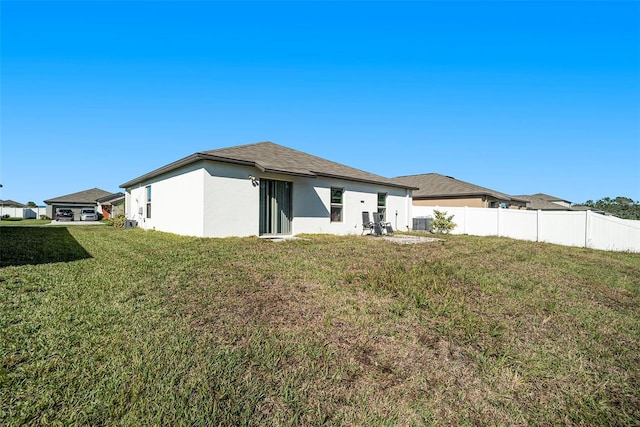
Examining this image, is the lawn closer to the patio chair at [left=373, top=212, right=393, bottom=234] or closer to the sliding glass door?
the sliding glass door

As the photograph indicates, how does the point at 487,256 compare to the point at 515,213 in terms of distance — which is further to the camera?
the point at 515,213

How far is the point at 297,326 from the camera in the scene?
Answer: 3.45 metres

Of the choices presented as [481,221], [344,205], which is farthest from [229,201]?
[481,221]

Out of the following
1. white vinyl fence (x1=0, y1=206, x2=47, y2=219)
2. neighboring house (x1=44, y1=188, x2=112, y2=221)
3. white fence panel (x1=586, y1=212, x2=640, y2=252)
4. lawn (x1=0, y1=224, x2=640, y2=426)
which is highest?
neighboring house (x1=44, y1=188, x2=112, y2=221)

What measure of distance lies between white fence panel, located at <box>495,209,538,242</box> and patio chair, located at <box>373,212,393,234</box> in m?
6.20

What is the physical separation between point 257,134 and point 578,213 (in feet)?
53.1

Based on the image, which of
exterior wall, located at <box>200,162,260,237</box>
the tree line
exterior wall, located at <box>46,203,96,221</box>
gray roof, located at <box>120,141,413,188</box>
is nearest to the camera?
exterior wall, located at <box>200,162,260,237</box>

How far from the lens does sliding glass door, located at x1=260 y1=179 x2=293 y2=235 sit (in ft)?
37.0

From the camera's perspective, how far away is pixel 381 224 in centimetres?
1474

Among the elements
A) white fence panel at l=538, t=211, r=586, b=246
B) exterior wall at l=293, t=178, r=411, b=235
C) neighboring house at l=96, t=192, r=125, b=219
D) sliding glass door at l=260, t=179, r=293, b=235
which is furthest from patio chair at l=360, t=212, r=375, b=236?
neighboring house at l=96, t=192, r=125, b=219

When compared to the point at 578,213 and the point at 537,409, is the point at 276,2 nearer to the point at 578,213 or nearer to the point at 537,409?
the point at 537,409

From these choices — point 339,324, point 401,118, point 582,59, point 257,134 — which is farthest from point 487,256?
point 257,134

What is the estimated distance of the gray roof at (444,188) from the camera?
2142cm

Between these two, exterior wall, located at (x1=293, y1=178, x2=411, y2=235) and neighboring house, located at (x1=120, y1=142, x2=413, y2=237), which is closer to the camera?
neighboring house, located at (x1=120, y1=142, x2=413, y2=237)
